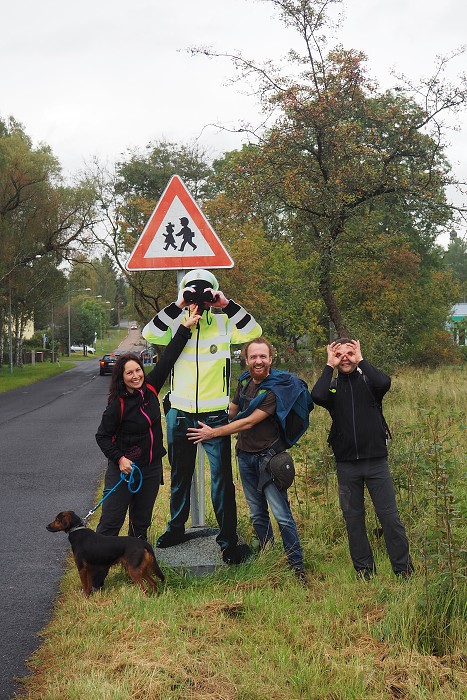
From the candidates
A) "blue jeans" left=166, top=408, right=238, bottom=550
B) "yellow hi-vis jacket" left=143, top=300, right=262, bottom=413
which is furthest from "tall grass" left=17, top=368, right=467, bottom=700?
"yellow hi-vis jacket" left=143, top=300, right=262, bottom=413

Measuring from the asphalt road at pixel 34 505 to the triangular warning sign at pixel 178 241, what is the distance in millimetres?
2418

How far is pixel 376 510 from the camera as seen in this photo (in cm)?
505

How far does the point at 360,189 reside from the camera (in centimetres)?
1217

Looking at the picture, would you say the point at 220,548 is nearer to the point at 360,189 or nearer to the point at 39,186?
the point at 360,189

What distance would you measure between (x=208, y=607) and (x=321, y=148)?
915 cm

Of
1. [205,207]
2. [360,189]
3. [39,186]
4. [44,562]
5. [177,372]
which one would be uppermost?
[39,186]

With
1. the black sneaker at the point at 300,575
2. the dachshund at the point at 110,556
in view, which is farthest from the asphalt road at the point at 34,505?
the black sneaker at the point at 300,575

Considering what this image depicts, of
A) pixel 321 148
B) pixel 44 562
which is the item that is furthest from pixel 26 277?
pixel 44 562

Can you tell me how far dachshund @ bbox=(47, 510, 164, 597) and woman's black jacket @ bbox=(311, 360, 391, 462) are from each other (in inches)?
55.6

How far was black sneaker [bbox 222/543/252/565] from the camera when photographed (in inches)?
205

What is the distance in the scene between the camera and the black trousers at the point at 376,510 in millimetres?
4938

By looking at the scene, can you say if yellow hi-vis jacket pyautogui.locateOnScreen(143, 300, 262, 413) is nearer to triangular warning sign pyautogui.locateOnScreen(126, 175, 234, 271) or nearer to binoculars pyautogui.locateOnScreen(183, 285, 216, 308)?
binoculars pyautogui.locateOnScreen(183, 285, 216, 308)

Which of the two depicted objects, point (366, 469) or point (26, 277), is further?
point (26, 277)

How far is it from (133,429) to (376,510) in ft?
5.67
